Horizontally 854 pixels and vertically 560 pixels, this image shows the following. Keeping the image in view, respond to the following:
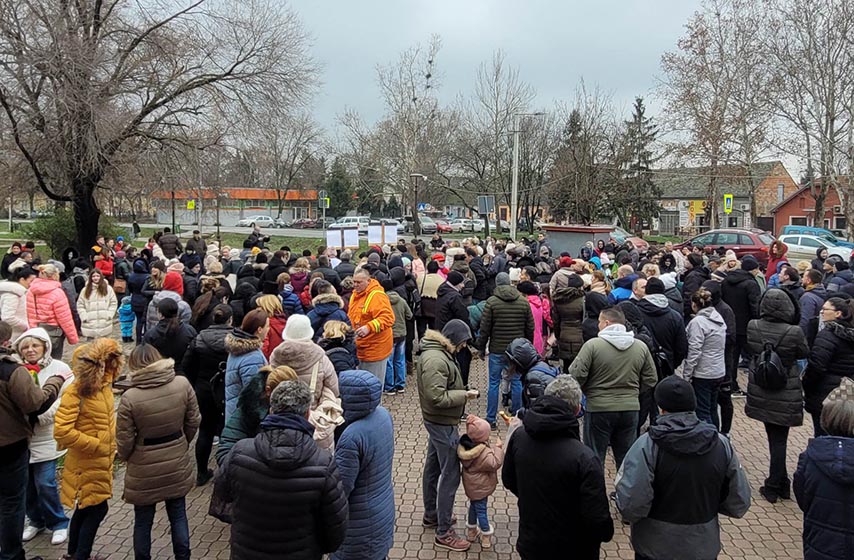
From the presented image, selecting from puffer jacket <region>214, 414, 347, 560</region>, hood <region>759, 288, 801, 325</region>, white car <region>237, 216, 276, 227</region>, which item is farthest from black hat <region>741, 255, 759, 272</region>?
white car <region>237, 216, 276, 227</region>

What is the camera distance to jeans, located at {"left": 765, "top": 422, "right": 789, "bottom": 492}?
18.1 ft

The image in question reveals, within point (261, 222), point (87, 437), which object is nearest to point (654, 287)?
point (87, 437)

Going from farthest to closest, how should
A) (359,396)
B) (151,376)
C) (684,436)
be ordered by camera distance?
1. (151,376)
2. (359,396)
3. (684,436)

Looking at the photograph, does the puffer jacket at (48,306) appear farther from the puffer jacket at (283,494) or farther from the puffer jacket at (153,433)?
the puffer jacket at (283,494)

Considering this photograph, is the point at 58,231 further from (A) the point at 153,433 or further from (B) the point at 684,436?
(B) the point at 684,436

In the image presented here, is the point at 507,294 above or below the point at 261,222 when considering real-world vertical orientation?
below

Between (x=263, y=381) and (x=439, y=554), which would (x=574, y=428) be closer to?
(x=439, y=554)

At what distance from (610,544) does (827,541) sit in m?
1.83

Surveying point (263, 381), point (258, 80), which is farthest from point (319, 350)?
point (258, 80)

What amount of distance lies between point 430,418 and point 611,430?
1.70m

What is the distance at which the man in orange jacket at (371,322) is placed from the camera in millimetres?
7150

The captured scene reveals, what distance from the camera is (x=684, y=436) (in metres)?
3.30

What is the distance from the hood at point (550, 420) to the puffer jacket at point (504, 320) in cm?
368

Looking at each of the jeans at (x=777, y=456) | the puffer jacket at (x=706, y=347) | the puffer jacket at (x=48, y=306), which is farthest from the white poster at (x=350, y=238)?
the jeans at (x=777, y=456)
